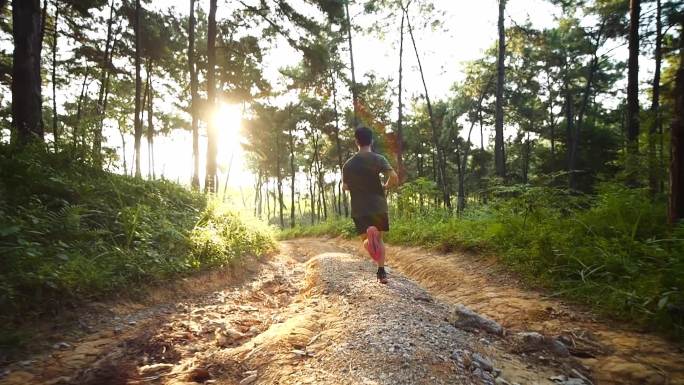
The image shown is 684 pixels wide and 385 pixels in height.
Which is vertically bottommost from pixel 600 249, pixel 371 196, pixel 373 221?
pixel 600 249

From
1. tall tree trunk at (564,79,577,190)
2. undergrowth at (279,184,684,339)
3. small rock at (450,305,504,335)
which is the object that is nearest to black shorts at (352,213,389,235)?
small rock at (450,305,504,335)

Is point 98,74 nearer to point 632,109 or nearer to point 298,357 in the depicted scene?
point 298,357

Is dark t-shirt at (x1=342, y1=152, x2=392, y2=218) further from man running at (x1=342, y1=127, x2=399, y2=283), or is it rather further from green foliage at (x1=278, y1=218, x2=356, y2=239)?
green foliage at (x1=278, y1=218, x2=356, y2=239)

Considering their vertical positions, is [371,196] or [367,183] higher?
[367,183]

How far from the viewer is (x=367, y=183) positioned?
5070 millimetres

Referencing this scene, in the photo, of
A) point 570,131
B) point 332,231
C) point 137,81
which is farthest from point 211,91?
point 570,131

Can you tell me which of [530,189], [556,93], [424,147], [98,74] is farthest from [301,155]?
[530,189]

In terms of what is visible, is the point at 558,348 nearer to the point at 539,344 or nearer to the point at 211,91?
the point at 539,344

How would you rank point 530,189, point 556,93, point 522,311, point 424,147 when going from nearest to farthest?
point 522,311
point 530,189
point 556,93
point 424,147

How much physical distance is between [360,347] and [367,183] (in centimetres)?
282

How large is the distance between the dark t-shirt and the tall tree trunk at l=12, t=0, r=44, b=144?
6.71m

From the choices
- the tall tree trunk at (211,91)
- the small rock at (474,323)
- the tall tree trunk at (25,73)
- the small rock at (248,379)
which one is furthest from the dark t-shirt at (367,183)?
the tall tree trunk at (211,91)

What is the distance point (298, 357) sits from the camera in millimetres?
2559

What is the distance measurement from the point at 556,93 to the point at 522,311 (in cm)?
3311
